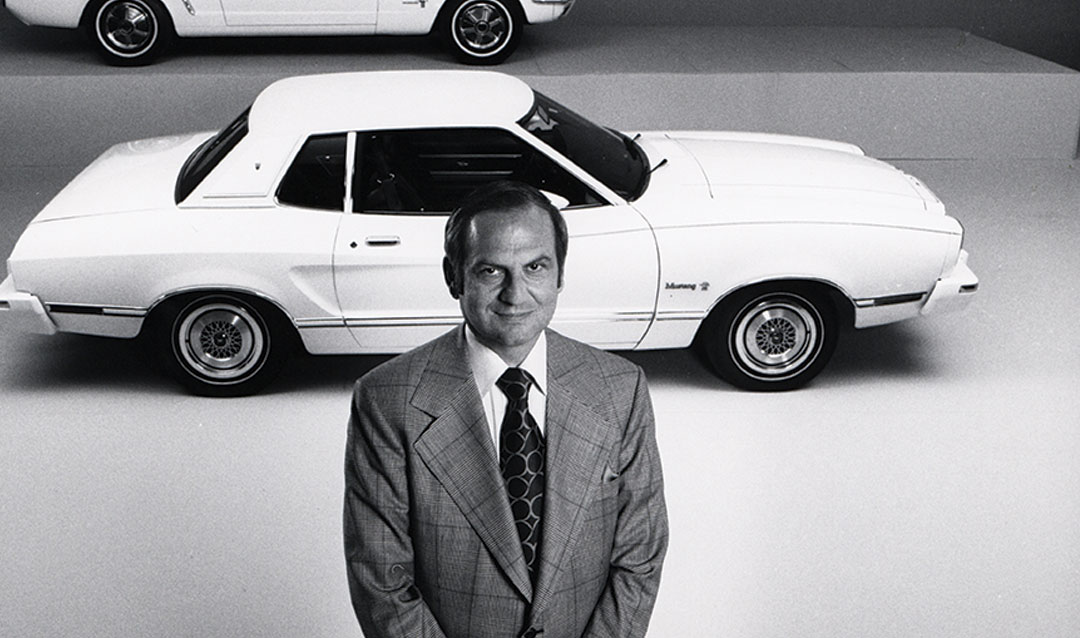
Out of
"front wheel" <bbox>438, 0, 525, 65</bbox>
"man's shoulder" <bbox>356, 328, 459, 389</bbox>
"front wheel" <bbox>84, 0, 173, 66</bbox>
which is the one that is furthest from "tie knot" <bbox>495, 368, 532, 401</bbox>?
"front wheel" <bbox>84, 0, 173, 66</bbox>

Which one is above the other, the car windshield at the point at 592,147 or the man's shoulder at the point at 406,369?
the car windshield at the point at 592,147

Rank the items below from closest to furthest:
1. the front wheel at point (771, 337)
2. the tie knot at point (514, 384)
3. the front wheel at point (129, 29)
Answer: the tie knot at point (514, 384) → the front wheel at point (771, 337) → the front wheel at point (129, 29)

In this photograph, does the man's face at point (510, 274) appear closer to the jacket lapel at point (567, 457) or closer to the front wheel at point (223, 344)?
the jacket lapel at point (567, 457)

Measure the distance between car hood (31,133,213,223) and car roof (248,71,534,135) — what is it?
1.57 feet

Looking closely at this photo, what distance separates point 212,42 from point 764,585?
6.69 meters

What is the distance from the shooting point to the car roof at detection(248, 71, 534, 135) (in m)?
4.69

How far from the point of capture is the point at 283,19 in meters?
7.90

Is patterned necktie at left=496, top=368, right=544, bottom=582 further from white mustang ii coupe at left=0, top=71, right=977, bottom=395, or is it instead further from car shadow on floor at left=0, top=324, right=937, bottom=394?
car shadow on floor at left=0, top=324, right=937, bottom=394

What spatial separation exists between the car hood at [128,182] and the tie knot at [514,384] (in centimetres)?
309

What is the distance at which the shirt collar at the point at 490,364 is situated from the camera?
203 centimetres

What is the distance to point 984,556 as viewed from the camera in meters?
3.89

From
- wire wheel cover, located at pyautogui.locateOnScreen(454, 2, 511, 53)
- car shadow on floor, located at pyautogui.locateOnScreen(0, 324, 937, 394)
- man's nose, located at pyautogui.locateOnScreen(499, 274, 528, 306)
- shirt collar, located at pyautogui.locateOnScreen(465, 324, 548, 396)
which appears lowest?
car shadow on floor, located at pyautogui.locateOnScreen(0, 324, 937, 394)

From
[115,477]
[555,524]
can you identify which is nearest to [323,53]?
[115,477]

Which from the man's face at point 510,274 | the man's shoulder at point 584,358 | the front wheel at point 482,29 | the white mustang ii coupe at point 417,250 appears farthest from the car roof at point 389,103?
the front wheel at point 482,29
